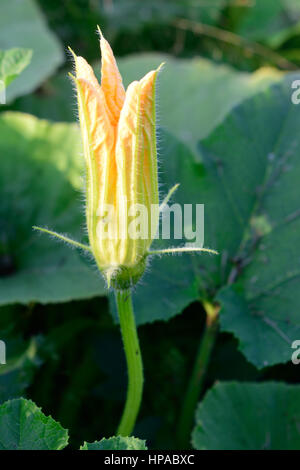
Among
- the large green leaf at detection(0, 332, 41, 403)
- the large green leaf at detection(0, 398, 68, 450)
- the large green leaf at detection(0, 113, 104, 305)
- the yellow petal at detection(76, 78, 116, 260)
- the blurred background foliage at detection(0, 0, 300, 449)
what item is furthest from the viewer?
the large green leaf at detection(0, 113, 104, 305)

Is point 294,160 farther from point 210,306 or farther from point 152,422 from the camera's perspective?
point 152,422

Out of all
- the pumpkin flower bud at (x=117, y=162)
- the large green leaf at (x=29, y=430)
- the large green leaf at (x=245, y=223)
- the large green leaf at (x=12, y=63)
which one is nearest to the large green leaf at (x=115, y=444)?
the large green leaf at (x=29, y=430)

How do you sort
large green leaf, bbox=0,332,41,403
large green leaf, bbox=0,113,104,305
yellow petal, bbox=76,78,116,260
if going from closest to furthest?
yellow petal, bbox=76,78,116,260 → large green leaf, bbox=0,332,41,403 → large green leaf, bbox=0,113,104,305

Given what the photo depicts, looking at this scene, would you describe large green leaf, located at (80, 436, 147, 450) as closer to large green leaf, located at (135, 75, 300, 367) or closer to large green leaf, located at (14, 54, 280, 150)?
large green leaf, located at (135, 75, 300, 367)

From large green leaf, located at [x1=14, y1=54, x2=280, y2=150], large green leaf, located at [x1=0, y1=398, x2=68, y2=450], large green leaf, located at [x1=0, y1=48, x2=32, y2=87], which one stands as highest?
large green leaf, located at [x1=14, y1=54, x2=280, y2=150]

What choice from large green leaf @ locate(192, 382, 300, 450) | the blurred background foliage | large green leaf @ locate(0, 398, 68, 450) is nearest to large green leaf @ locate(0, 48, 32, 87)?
the blurred background foliage

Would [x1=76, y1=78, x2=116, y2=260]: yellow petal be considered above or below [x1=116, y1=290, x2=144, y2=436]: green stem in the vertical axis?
above

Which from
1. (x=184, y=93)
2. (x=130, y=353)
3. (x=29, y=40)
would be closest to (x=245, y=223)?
(x=130, y=353)
